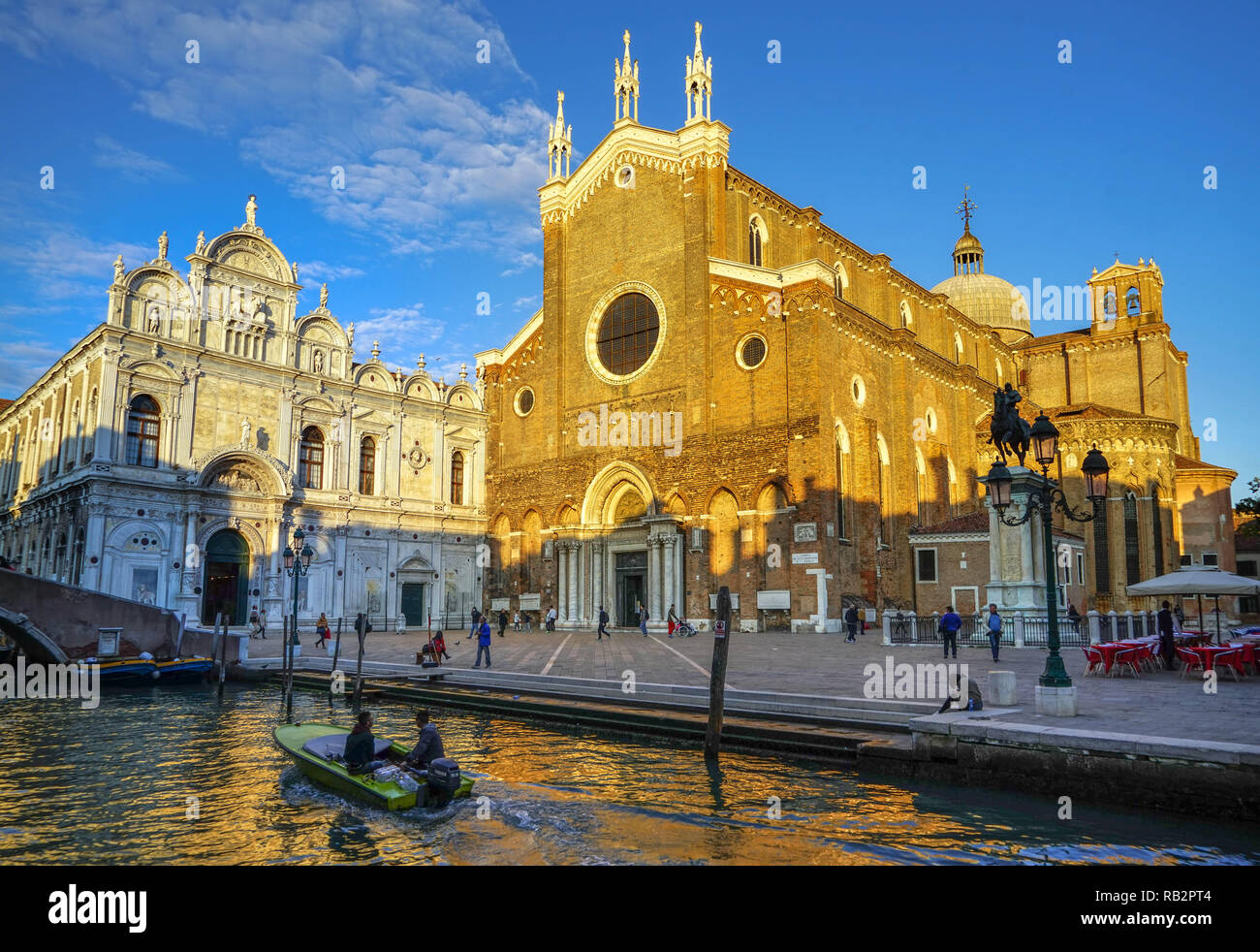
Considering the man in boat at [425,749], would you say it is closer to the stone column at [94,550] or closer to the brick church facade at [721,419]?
the brick church facade at [721,419]

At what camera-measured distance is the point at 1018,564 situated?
22875mm

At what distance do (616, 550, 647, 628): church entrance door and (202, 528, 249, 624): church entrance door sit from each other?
46.7 feet

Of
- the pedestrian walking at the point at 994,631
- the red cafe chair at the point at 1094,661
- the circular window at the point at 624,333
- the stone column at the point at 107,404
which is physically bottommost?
the red cafe chair at the point at 1094,661

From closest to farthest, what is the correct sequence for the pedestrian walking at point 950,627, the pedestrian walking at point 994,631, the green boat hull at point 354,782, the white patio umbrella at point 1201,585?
1. the green boat hull at point 354,782
2. the white patio umbrella at point 1201,585
3. the pedestrian walking at point 994,631
4. the pedestrian walking at point 950,627

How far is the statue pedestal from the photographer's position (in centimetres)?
2259

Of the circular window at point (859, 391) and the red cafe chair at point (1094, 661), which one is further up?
the circular window at point (859, 391)

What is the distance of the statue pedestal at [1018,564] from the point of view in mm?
22594

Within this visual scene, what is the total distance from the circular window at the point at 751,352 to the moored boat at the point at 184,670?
64.2 ft

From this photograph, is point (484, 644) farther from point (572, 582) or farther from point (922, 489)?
point (922, 489)

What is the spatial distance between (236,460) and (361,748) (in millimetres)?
26033

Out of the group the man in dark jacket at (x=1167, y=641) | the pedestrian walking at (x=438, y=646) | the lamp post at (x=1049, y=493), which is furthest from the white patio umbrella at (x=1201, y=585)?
the pedestrian walking at (x=438, y=646)

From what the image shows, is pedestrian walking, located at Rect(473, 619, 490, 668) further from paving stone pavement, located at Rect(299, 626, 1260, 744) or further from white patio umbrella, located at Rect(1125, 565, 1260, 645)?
white patio umbrella, located at Rect(1125, 565, 1260, 645)

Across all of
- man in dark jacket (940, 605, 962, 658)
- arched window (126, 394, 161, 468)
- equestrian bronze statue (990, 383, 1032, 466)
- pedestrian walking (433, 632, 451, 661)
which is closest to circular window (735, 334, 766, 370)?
man in dark jacket (940, 605, 962, 658)
